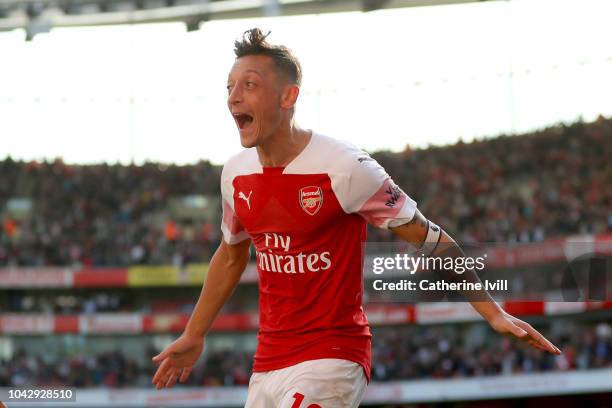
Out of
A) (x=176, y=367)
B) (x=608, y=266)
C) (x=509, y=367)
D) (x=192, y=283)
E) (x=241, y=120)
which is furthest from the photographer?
(x=192, y=283)

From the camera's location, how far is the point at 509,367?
23.6 metres

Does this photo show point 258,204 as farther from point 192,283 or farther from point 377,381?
point 192,283

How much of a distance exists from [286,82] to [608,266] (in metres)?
7.20

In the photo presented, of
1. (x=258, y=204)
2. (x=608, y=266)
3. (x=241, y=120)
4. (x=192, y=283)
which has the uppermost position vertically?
(x=241, y=120)

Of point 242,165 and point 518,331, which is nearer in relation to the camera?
point 518,331

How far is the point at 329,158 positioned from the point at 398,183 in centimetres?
2644

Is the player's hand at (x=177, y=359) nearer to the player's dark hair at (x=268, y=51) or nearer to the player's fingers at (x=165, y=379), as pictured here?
the player's fingers at (x=165, y=379)

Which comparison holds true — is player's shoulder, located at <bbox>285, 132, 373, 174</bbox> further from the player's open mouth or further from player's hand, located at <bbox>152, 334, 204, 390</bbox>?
player's hand, located at <bbox>152, 334, 204, 390</bbox>

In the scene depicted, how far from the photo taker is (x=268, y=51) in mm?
4121

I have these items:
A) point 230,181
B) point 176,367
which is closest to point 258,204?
point 230,181

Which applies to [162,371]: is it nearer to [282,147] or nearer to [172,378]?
[172,378]

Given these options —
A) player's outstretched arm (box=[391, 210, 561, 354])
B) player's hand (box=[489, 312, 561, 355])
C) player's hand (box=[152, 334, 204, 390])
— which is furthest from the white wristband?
player's hand (box=[152, 334, 204, 390])

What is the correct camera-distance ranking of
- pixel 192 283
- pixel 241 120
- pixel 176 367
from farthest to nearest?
pixel 192 283
pixel 176 367
pixel 241 120
